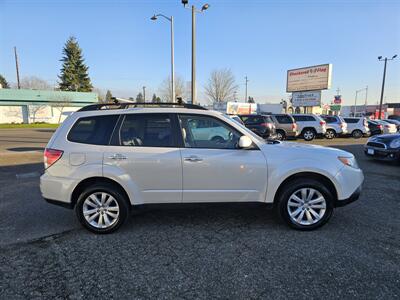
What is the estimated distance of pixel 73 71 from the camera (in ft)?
184

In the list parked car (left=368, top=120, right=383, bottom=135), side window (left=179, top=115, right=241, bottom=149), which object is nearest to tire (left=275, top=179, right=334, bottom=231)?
side window (left=179, top=115, right=241, bottom=149)

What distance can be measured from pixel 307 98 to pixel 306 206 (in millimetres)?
37657

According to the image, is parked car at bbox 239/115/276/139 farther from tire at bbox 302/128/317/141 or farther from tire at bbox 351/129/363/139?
tire at bbox 351/129/363/139

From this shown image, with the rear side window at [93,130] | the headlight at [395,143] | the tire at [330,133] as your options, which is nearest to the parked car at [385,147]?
the headlight at [395,143]

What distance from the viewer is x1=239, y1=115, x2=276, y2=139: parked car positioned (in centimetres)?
1431

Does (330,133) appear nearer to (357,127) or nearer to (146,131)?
(357,127)

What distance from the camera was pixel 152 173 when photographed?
3.76m

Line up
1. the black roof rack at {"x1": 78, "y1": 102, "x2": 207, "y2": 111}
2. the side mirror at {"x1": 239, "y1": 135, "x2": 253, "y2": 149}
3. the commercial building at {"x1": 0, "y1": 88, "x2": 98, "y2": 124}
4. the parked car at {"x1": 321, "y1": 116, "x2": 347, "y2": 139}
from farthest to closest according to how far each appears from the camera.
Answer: the commercial building at {"x1": 0, "y1": 88, "x2": 98, "y2": 124} < the parked car at {"x1": 321, "y1": 116, "x2": 347, "y2": 139} < the black roof rack at {"x1": 78, "y1": 102, "x2": 207, "y2": 111} < the side mirror at {"x1": 239, "y1": 135, "x2": 253, "y2": 149}

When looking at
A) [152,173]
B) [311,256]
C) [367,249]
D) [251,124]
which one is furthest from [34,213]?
[251,124]

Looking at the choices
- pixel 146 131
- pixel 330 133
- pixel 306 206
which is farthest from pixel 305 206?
pixel 330 133

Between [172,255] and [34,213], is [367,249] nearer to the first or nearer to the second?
[172,255]

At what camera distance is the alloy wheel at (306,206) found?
3.86 metres

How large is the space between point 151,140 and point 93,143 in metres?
0.80

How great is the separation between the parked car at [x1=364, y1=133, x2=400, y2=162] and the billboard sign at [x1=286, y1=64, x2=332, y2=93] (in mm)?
29202
